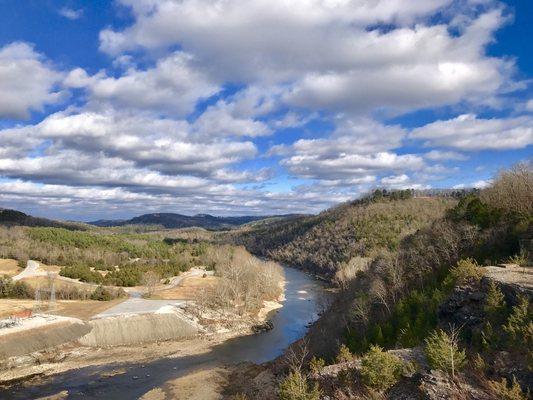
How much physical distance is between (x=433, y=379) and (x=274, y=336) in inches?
2543

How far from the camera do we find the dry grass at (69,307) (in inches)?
3424

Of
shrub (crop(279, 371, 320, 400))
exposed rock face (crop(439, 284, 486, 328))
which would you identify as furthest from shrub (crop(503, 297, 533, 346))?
shrub (crop(279, 371, 320, 400))

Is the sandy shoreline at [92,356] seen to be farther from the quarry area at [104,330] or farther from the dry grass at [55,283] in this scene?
the dry grass at [55,283]

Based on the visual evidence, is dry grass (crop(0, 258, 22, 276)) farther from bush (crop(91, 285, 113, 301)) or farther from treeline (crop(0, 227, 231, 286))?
bush (crop(91, 285, 113, 301))

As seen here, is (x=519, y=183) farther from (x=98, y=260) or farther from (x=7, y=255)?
(x=7, y=255)

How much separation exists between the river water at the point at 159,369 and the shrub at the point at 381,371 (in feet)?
125

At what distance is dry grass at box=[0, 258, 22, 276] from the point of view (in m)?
135

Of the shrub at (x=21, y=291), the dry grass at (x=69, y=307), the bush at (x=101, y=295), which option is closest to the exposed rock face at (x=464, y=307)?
the dry grass at (x=69, y=307)

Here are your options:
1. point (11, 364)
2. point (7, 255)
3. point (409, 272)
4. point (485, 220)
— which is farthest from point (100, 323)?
point (7, 255)

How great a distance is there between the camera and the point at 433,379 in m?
20.8

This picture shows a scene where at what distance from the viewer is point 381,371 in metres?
22.1

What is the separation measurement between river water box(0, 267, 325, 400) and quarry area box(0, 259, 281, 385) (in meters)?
3.48

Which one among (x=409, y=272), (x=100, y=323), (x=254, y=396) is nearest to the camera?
(x=254, y=396)

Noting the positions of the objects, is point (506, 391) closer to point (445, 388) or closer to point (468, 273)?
point (445, 388)
